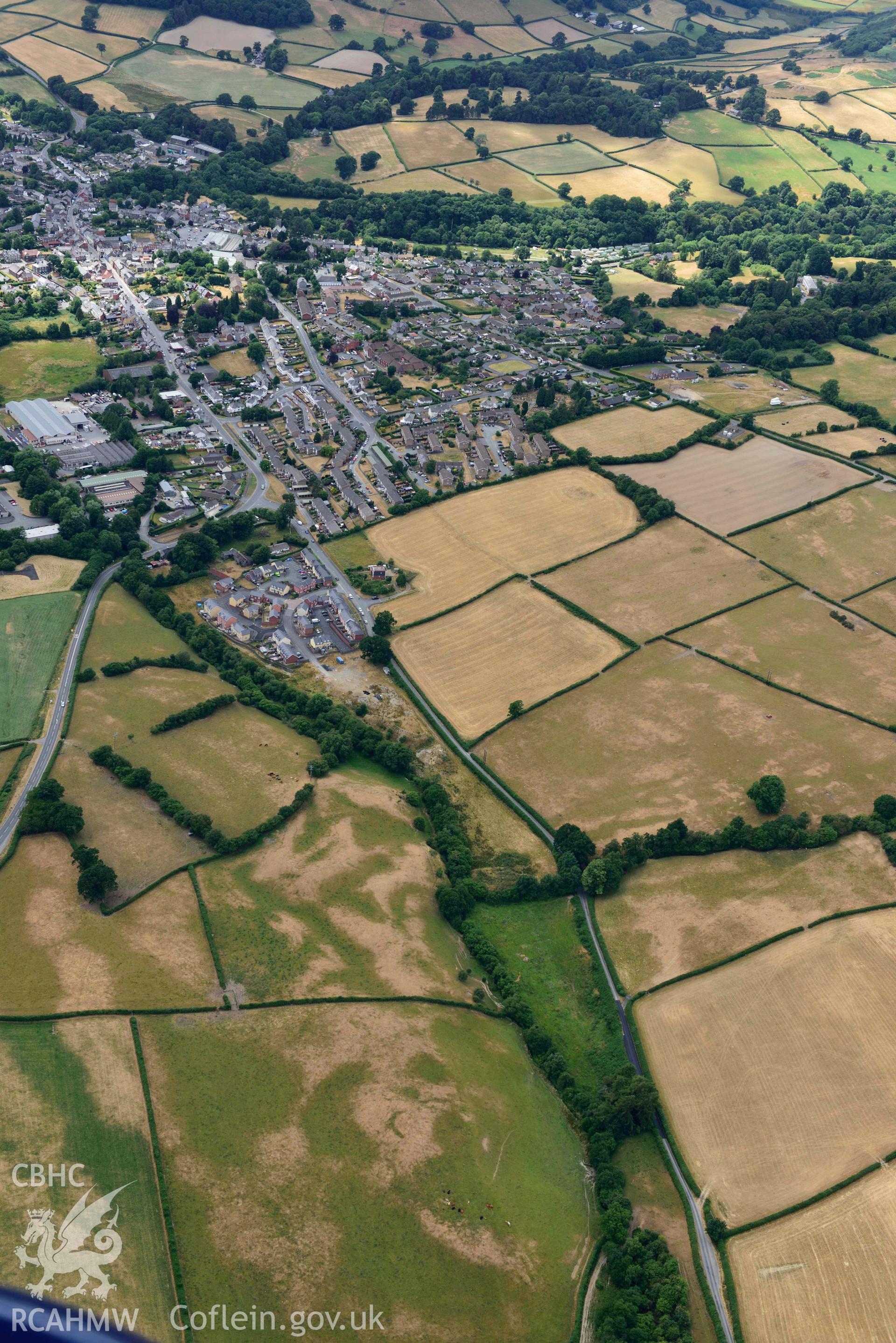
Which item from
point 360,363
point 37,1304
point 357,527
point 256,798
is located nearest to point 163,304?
point 360,363

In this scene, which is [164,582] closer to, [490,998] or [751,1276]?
[490,998]

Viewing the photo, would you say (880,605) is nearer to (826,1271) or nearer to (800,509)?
(800,509)

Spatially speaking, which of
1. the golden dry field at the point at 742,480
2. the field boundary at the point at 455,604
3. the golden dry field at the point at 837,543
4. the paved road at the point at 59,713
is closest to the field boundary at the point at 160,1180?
the paved road at the point at 59,713

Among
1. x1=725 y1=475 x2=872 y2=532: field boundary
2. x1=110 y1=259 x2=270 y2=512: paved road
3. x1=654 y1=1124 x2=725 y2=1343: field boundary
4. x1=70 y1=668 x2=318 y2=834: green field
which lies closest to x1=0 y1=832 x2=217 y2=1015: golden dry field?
x1=70 y1=668 x2=318 y2=834: green field

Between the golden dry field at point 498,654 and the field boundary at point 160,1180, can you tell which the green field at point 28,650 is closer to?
the field boundary at point 160,1180

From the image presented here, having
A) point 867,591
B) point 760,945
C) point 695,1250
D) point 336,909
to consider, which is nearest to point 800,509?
point 867,591

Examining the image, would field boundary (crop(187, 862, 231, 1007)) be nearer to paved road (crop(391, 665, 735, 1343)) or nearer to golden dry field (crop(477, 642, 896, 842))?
paved road (crop(391, 665, 735, 1343))

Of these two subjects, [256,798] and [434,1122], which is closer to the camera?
[434,1122]
